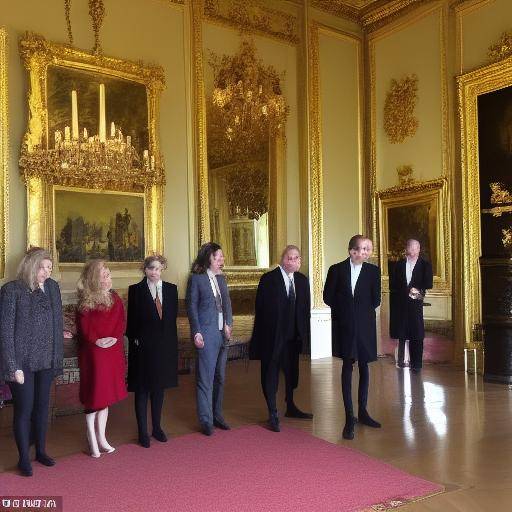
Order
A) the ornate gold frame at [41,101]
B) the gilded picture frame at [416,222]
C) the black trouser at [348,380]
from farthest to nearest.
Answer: the gilded picture frame at [416,222]
the ornate gold frame at [41,101]
the black trouser at [348,380]

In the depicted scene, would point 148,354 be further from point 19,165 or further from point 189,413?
point 19,165

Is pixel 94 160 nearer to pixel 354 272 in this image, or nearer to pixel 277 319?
pixel 277 319

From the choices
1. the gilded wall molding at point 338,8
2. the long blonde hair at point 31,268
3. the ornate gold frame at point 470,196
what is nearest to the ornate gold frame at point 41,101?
the long blonde hair at point 31,268

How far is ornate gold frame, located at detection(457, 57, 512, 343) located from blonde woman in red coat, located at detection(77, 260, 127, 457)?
5.87 metres

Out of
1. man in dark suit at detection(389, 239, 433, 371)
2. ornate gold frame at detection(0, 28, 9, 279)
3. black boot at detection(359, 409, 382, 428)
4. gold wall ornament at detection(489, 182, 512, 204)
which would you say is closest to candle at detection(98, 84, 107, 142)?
ornate gold frame at detection(0, 28, 9, 279)

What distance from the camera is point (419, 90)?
376 inches

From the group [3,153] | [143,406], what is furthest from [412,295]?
[3,153]

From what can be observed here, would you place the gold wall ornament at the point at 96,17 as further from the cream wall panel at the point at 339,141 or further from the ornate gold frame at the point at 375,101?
the ornate gold frame at the point at 375,101

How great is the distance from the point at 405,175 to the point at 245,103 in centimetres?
287

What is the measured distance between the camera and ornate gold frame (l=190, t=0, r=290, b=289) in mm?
9062

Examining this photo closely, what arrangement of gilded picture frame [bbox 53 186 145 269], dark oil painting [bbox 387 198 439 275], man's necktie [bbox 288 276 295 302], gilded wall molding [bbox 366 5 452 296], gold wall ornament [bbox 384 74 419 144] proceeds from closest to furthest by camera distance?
1. man's necktie [bbox 288 276 295 302]
2. gilded picture frame [bbox 53 186 145 269]
3. gilded wall molding [bbox 366 5 452 296]
4. dark oil painting [bbox 387 198 439 275]
5. gold wall ornament [bbox 384 74 419 144]

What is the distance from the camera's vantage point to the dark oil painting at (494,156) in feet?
26.7

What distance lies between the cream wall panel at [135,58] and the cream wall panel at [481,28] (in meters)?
4.21

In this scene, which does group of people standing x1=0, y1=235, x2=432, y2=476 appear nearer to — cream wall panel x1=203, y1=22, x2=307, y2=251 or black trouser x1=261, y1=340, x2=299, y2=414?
black trouser x1=261, y1=340, x2=299, y2=414
